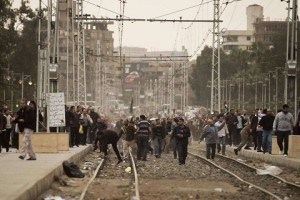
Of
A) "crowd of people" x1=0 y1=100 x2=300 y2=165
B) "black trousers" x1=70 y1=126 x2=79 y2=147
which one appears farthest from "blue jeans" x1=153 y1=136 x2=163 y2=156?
"black trousers" x1=70 y1=126 x2=79 y2=147

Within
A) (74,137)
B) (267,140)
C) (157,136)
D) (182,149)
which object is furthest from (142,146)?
(74,137)

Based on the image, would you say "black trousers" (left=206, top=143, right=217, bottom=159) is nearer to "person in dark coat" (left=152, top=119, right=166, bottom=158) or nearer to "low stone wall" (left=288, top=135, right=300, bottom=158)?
"person in dark coat" (left=152, top=119, right=166, bottom=158)

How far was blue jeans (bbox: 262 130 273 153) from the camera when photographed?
32.8 metres

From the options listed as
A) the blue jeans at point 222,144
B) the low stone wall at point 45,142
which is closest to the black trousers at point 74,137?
the blue jeans at point 222,144

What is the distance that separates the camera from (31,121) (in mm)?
24391

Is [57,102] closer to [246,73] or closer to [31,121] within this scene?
[31,121]

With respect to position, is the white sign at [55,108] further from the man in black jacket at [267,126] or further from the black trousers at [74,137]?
the man in black jacket at [267,126]

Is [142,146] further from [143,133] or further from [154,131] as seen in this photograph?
[154,131]

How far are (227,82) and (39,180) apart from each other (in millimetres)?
108695

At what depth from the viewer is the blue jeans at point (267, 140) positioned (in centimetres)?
3275

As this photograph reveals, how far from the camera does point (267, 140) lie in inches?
1331

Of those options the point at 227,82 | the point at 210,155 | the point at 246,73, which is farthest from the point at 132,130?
the point at 227,82

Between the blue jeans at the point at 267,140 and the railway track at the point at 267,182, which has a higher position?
the blue jeans at the point at 267,140

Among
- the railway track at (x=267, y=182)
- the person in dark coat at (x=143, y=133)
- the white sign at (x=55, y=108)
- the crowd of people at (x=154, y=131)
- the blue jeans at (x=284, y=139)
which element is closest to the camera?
the railway track at (x=267, y=182)
